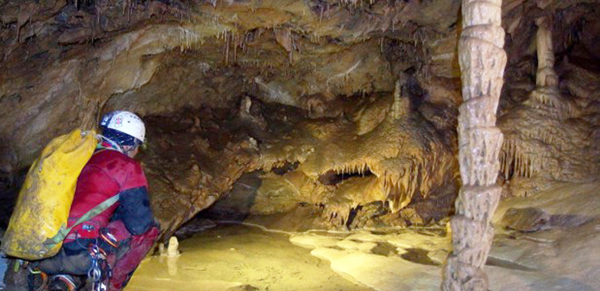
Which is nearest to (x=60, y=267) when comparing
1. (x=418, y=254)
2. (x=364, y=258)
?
(x=364, y=258)

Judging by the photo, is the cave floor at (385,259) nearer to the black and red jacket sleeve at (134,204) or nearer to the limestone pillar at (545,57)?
the limestone pillar at (545,57)

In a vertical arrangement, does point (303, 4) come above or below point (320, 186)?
above

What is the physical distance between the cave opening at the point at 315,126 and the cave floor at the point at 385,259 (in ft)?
0.12

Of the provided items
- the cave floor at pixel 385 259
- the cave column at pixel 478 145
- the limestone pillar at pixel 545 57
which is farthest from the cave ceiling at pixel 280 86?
the cave column at pixel 478 145

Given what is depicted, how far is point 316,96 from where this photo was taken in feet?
36.9

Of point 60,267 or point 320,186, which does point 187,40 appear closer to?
point 320,186

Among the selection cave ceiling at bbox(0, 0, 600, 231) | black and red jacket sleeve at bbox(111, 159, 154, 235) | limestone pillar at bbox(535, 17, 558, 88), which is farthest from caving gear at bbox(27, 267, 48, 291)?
limestone pillar at bbox(535, 17, 558, 88)

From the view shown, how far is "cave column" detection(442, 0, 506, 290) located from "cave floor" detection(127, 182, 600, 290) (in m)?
1.10

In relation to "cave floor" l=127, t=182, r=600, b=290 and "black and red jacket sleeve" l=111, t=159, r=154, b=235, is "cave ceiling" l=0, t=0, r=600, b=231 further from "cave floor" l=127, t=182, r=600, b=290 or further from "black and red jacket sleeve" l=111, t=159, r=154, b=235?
"black and red jacket sleeve" l=111, t=159, r=154, b=235

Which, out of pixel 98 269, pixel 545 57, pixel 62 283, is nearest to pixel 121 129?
pixel 98 269

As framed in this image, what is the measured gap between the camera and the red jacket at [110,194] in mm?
3248

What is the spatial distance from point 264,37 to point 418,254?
171 inches

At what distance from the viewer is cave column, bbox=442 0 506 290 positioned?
13.9ft

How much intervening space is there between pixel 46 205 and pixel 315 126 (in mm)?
7634
